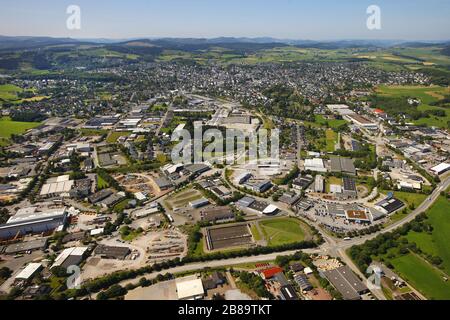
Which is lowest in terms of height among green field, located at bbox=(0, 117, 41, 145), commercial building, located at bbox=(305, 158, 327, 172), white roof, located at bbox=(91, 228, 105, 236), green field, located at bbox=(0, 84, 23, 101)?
white roof, located at bbox=(91, 228, 105, 236)

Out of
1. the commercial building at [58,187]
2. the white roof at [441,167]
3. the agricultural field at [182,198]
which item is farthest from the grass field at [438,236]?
the commercial building at [58,187]

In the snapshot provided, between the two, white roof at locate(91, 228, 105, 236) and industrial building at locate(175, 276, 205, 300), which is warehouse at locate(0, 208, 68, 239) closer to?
white roof at locate(91, 228, 105, 236)

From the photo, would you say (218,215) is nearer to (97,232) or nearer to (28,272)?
(97,232)

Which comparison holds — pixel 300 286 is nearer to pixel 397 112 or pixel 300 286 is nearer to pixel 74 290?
pixel 74 290

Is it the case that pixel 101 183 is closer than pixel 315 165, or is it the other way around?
pixel 101 183

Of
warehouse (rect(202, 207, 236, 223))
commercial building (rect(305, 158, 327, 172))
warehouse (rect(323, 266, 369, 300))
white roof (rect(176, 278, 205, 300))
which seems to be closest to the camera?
white roof (rect(176, 278, 205, 300))

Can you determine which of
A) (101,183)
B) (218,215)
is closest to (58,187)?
(101,183)


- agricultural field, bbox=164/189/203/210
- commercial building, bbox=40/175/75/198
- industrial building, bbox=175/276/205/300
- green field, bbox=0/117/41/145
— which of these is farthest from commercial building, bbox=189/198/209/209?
green field, bbox=0/117/41/145
